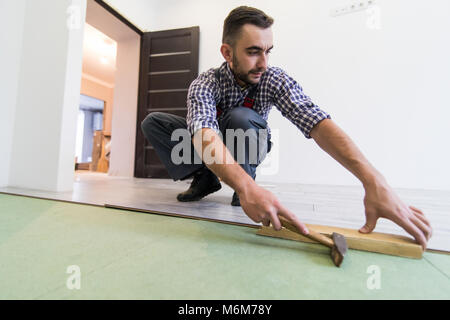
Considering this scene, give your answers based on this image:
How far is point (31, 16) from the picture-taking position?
58.1 inches

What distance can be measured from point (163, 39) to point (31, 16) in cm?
160

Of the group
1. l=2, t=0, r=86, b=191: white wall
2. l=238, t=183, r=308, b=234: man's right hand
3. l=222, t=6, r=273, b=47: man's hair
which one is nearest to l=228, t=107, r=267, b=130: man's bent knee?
l=222, t=6, r=273, b=47: man's hair

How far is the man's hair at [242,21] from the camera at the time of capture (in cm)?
79

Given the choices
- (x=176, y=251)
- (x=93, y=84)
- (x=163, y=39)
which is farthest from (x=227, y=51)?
(x=93, y=84)

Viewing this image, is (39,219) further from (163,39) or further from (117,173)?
(163,39)

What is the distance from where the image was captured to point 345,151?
65 cm

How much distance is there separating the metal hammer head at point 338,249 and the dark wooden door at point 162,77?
243 centimetres

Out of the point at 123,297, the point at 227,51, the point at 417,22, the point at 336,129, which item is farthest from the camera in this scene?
the point at 417,22

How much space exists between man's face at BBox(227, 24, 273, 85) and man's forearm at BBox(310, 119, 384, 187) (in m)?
0.30

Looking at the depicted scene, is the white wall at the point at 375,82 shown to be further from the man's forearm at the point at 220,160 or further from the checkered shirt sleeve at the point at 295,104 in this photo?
the man's forearm at the point at 220,160

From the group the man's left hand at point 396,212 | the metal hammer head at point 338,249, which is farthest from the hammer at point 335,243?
the man's left hand at point 396,212

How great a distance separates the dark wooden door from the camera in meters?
2.80

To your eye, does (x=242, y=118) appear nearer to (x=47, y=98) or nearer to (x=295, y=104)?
(x=295, y=104)

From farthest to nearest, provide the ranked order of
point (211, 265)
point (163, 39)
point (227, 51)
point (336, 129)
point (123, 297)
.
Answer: point (163, 39), point (227, 51), point (336, 129), point (211, 265), point (123, 297)
